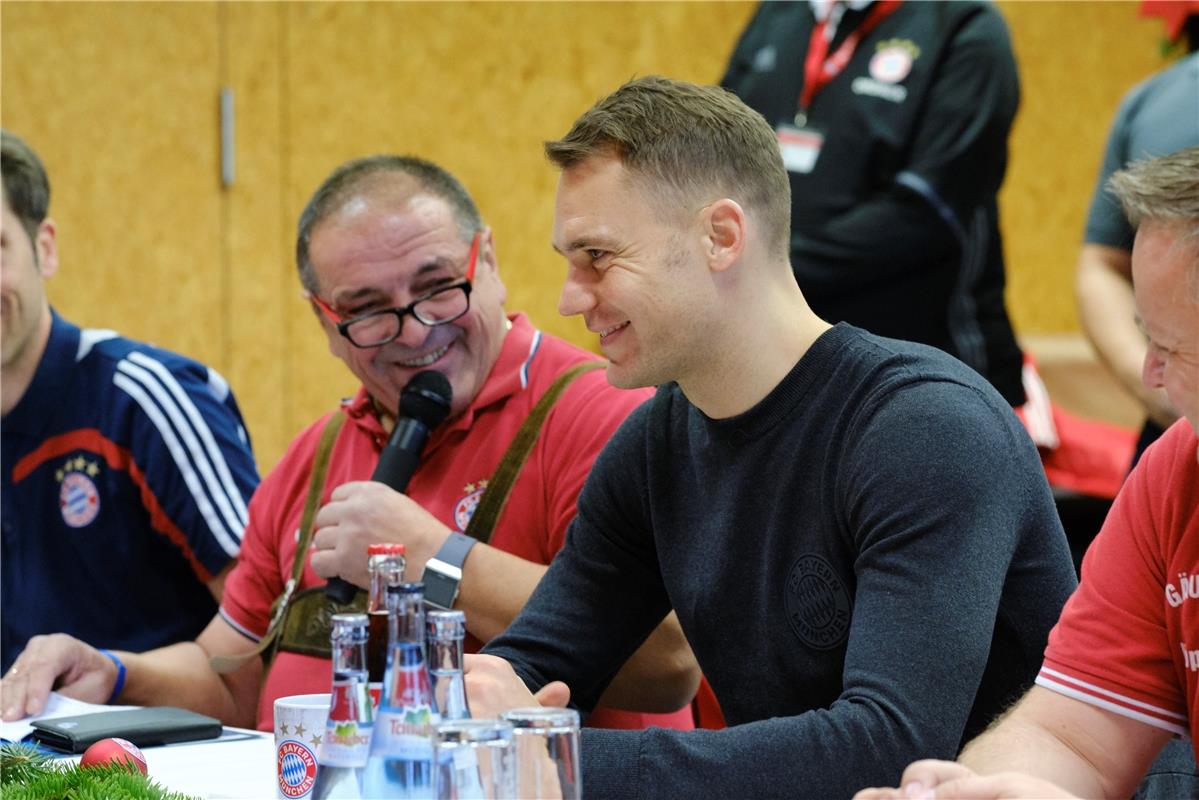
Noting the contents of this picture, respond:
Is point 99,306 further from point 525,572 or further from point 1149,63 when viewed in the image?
point 1149,63

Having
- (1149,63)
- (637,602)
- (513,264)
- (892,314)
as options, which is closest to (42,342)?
(637,602)

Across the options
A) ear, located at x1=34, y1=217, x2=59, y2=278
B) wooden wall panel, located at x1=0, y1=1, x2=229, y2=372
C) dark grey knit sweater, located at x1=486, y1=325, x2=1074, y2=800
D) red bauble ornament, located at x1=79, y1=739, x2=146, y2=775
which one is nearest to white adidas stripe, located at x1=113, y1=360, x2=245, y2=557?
ear, located at x1=34, y1=217, x2=59, y2=278

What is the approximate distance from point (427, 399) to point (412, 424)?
1.7 inches

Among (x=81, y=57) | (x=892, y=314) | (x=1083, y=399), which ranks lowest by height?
(x=1083, y=399)

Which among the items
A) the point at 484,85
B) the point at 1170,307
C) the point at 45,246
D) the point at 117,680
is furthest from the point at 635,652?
the point at 484,85

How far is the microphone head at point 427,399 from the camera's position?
2.33 m

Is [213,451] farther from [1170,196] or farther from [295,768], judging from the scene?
[1170,196]

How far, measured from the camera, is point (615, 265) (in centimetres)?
181

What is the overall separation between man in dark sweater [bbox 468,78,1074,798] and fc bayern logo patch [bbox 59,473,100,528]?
1176mm

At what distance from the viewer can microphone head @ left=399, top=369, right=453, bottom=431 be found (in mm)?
2332

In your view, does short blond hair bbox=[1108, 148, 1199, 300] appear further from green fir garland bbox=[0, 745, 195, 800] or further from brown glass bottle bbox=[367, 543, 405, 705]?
green fir garland bbox=[0, 745, 195, 800]

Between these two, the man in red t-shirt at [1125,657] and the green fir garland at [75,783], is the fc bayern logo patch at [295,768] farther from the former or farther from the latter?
the man in red t-shirt at [1125,657]

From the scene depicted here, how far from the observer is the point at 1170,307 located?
136 centimetres

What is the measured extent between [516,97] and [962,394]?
3749mm
